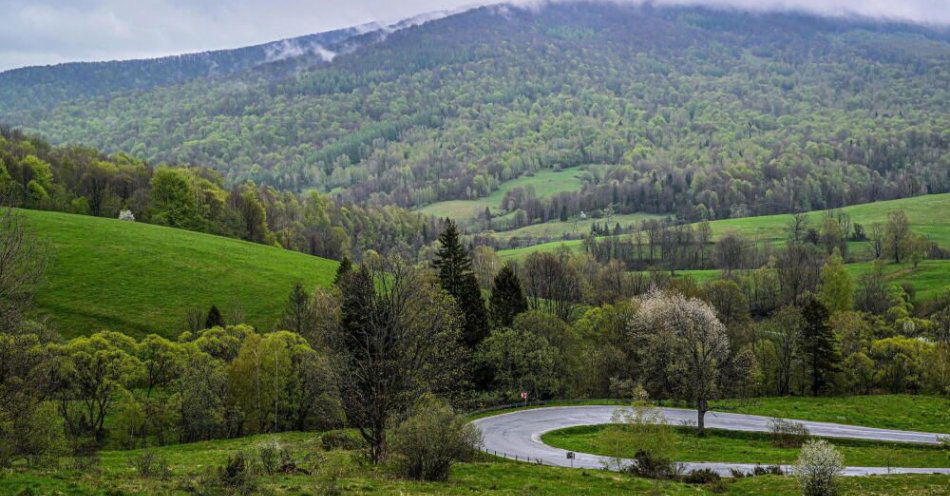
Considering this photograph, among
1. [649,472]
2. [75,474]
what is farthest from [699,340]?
[75,474]

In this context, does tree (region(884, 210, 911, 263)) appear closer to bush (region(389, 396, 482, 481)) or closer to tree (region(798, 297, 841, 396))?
tree (region(798, 297, 841, 396))

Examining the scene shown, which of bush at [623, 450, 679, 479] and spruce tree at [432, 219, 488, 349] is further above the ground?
spruce tree at [432, 219, 488, 349]

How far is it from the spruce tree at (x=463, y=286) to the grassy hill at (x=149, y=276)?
2741 cm

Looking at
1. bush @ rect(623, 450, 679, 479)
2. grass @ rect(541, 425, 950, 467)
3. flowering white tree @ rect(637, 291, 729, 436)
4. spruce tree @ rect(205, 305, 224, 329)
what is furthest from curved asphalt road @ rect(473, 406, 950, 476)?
spruce tree @ rect(205, 305, 224, 329)

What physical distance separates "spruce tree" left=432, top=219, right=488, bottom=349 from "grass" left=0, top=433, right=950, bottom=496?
35.1 meters

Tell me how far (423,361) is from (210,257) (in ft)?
234

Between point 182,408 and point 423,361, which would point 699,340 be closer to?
point 423,361

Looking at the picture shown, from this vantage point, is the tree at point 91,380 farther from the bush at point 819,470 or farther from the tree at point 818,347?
the tree at point 818,347

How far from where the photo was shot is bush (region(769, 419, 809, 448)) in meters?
54.0

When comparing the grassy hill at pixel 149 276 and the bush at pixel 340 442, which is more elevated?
the grassy hill at pixel 149 276

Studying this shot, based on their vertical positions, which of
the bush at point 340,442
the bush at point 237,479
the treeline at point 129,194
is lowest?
the bush at point 340,442

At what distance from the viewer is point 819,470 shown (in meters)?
29.7

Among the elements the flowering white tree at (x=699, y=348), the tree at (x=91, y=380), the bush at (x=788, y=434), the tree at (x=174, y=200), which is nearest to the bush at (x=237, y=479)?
the tree at (x=91, y=380)

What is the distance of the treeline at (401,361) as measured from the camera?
132 feet
